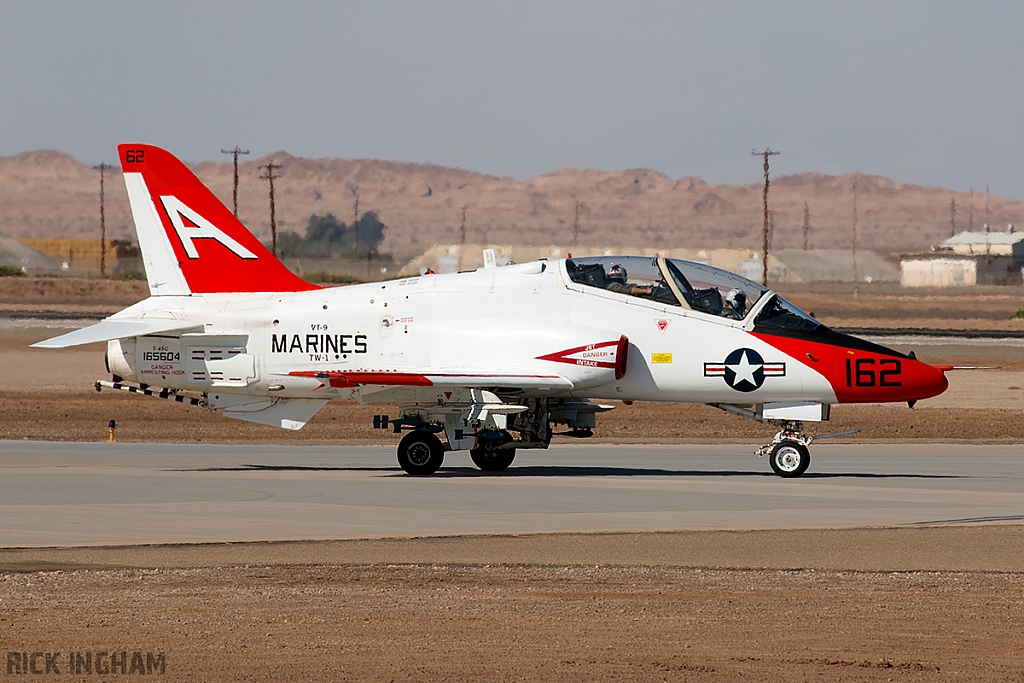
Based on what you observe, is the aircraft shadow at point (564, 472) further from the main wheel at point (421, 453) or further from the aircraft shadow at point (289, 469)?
the main wheel at point (421, 453)

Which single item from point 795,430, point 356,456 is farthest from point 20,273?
point 795,430

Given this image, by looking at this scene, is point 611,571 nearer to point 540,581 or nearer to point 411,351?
point 540,581

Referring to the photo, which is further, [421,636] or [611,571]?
[611,571]

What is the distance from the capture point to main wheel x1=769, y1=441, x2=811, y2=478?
20391 mm

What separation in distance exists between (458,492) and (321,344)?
427 cm

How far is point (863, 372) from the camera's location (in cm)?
2017

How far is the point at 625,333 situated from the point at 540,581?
9.52 m

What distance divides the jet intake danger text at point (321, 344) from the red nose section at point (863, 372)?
20.3 feet

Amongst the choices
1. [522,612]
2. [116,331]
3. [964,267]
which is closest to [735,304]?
[116,331]

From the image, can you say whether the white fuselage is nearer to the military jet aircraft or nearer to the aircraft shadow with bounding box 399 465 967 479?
the military jet aircraft

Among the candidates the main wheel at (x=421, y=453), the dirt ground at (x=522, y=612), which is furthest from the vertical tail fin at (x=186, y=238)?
the dirt ground at (x=522, y=612)

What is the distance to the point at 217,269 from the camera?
22.4 metres

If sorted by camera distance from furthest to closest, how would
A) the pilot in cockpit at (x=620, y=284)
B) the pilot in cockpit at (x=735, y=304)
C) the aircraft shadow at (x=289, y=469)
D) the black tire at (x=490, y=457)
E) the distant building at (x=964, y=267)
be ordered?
the distant building at (x=964, y=267) → the black tire at (x=490, y=457) → the aircraft shadow at (x=289, y=469) → the pilot in cockpit at (x=620, y=284) → the pilot in cockpit at (x=735, y=304)

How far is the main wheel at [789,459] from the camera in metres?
20.4
